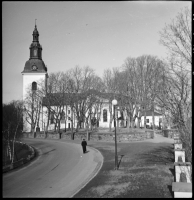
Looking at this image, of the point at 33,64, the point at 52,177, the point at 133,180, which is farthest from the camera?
the point at 33,64

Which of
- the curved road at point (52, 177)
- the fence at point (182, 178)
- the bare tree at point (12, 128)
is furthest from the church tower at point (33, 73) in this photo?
the fence at point (182, 178)

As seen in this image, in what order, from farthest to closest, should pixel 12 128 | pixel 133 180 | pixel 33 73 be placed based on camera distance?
pixel 33 73 → pixel 12 128 → pixel 133 180

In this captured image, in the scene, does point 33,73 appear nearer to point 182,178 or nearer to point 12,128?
point 12,128

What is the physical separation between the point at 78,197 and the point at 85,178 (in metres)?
3.08

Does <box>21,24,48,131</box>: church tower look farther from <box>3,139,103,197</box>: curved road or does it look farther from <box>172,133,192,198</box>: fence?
<box>172,133,192,198</box>: fence

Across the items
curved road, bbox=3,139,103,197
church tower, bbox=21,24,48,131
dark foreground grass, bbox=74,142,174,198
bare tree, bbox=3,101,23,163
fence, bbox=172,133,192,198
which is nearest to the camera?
fence, bbox=172,133,192,198

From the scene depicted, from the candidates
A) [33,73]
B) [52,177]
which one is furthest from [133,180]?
[33,73]

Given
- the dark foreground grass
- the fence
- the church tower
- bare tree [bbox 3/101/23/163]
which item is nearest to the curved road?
the dark foreground grass

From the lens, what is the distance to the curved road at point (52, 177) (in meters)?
10.8

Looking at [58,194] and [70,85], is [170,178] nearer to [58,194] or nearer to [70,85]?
[58,194]

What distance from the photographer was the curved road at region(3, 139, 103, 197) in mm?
10836

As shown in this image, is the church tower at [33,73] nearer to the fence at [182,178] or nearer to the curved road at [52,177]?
the curved road at [52,177]

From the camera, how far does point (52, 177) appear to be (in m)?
13.4

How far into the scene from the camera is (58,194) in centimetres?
1051
